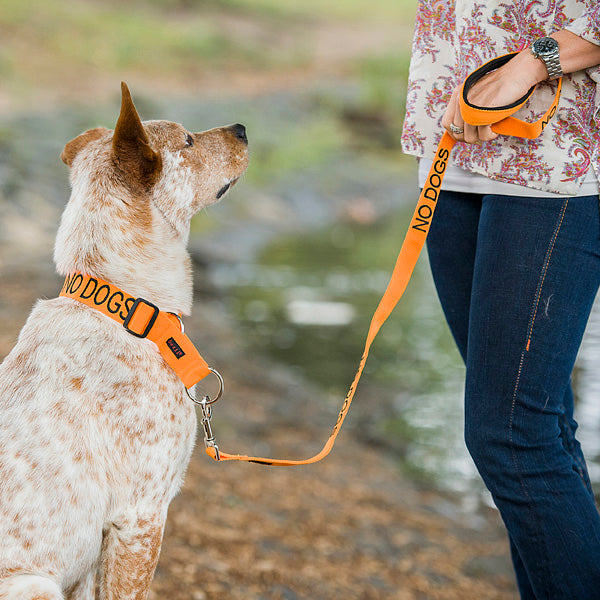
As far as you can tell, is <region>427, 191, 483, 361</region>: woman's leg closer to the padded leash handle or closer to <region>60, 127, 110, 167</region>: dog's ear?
the padded leash handle

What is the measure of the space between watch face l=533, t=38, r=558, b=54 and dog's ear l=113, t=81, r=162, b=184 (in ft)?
3.30

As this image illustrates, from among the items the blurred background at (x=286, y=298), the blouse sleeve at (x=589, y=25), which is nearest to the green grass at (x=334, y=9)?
the blurred background at (x=286, y=298)

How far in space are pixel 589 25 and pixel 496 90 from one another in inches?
9.2

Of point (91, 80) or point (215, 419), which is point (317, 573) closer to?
point (215, 419)

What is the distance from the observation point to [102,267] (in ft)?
6.52

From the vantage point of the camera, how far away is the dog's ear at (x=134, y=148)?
1.88 metres

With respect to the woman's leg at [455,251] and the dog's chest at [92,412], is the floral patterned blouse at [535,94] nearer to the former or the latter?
the woman's leg at [455,251]

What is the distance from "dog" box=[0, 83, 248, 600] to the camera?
1.74 metres

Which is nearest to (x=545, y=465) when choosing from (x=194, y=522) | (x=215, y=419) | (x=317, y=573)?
(x=317, y=573)

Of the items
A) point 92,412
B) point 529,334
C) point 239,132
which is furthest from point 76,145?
point 529,334

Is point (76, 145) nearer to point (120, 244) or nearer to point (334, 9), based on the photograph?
point (120, 244)

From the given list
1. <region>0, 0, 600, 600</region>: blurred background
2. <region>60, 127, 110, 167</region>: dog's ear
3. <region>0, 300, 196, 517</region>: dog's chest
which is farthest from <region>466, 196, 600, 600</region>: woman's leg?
<region>0, 0, 600, 600</region>: blurred background

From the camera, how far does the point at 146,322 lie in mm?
1916

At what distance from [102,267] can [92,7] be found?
18108 mm
